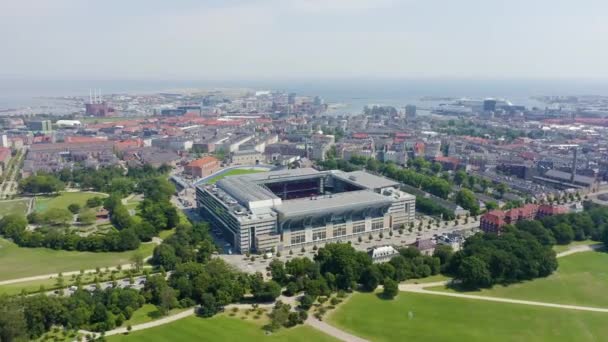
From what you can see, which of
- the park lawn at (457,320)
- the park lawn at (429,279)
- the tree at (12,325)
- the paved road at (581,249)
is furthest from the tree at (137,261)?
the paved road at (581,249)

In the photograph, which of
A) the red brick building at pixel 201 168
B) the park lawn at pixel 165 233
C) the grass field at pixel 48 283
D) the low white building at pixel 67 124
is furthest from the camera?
the low white building at pixel 67 124

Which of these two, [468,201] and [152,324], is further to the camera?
[468,201]

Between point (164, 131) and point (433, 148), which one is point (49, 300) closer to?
point (433, 148)

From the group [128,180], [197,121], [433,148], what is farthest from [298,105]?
[128,180]

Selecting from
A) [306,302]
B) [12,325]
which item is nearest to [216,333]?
[306,302]

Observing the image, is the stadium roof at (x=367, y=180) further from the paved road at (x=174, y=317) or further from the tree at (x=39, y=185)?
the tree at (x=39, y=185)

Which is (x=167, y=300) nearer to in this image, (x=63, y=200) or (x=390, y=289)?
(x=390, y=289)
